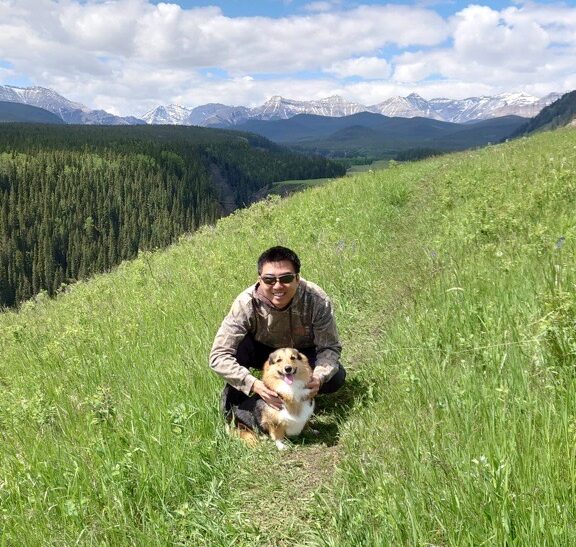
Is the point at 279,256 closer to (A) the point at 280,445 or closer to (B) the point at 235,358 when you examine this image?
(B) the point at 235,358

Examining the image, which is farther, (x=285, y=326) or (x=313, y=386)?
(x=285, y=326)

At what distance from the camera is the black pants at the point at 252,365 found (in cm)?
490

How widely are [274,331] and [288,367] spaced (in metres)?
0.83

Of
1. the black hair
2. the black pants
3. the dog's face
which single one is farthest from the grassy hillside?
the black hair

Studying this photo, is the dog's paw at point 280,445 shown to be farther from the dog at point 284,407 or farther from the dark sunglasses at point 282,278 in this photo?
the dark sunglasses at point 282,278

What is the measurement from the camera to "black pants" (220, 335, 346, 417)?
490 cm

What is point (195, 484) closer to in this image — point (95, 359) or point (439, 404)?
point (439, 404)

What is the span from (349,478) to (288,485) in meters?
0.77

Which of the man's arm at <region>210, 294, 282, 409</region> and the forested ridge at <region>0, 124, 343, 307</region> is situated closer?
the man's arm at <region>210, 294, 282, 409</region>

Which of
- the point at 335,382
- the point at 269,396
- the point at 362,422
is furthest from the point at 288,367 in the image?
the point at 362,422

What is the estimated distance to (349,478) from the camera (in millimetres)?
3287

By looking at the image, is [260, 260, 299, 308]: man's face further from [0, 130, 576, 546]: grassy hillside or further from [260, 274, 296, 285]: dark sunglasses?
[0, 130, 576, 546]: grassy hillside

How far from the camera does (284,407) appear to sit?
4.60 m

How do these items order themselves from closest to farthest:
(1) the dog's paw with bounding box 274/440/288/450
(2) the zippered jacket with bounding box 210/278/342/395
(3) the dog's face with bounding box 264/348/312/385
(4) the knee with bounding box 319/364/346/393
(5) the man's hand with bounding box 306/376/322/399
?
1. (1) the dog's paw with bounding box 274/440/288/450
2. (3) the dog's face with bounding box 264/348/312/385
3. (5) the man's hand with bounding box 306/376/322/399
4. (2) the zippered jacket with bounding box 210/278/342/395
5. (4) the knee with bounding box 319/364/346/393
